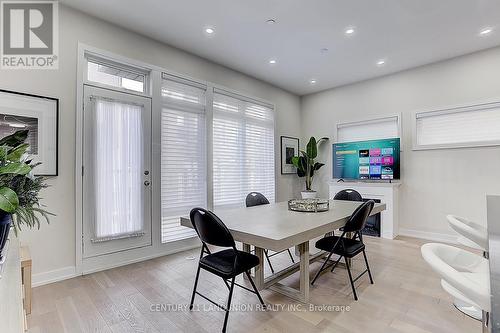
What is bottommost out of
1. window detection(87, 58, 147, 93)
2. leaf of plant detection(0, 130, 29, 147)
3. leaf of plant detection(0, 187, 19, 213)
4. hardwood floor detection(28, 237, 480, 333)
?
hardwood floor detection(28, 237, 480, 333)

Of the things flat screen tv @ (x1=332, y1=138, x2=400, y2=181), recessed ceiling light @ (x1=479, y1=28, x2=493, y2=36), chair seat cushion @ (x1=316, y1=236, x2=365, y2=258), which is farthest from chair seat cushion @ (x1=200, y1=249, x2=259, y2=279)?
recessed ceiling light @ (x1=479, y1=28, x2=493, y2=36)

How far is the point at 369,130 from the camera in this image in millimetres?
5117

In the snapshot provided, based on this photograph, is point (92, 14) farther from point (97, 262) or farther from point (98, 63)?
point (97, 262)

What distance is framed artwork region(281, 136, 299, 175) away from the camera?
5.59 metres

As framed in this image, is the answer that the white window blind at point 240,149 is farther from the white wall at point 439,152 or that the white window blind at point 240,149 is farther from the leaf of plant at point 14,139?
the leaf of plant at point 14,139

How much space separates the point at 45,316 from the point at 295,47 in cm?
423

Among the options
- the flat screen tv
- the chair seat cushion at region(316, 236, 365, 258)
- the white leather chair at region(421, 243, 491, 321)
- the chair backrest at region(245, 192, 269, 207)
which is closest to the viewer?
the white leather chair at region(421, 243, 491, 321)

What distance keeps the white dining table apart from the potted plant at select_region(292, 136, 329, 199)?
2.62 m

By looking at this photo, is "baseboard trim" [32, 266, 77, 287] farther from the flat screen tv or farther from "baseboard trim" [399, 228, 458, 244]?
"baseboard trim" [399, 228, 458, 244]

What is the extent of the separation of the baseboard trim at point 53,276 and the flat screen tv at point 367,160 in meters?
4.69

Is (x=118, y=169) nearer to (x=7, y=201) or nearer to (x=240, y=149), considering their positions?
(x=240, y=149)

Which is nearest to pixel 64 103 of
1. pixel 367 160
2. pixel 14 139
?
pixel 14 139

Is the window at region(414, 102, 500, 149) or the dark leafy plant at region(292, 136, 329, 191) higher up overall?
the window at region(414, 102, 500, 149)

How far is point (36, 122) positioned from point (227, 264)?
2474 millimetres
